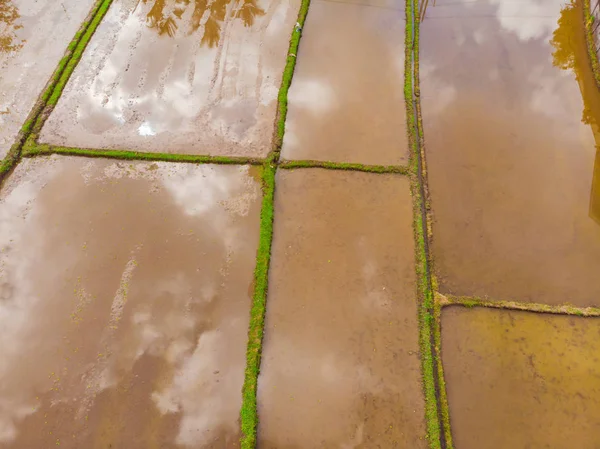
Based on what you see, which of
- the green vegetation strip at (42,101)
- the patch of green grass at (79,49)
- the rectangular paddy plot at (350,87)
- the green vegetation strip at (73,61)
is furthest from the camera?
the patch of green grass at (79,49)

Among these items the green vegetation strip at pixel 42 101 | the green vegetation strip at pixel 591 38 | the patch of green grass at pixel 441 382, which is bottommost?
the patch of green grass at pixel 441 382

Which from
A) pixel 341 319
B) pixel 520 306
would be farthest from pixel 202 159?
pixel 520 306

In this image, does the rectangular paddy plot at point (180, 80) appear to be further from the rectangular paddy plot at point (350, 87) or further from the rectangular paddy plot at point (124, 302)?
the rectangular paddy plot at point (124, 302)

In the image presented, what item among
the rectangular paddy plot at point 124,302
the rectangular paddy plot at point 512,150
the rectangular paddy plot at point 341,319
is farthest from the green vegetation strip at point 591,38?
the rectangular paddy plot at point 124,302

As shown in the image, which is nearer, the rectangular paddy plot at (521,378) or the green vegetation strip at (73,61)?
the rectangular paddy plot at (521,378)

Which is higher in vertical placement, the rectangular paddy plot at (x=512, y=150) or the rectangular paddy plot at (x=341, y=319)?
the rectangular paddy plot at (x=512, y=150)

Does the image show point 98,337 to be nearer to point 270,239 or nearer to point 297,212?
point 270,239

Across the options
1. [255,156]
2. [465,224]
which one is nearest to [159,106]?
[255,156]

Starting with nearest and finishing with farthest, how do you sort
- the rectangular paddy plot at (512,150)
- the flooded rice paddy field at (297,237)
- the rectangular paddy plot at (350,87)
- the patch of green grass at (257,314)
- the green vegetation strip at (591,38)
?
1. the patch of green grass at (257,314)
2. the flooded rice paddy field at (297,237)
3. the rectangular paddy plot at (512,150)
4. the rectangular paddy plot at (350,87)
5. the green vegetation strip at (591,38)
